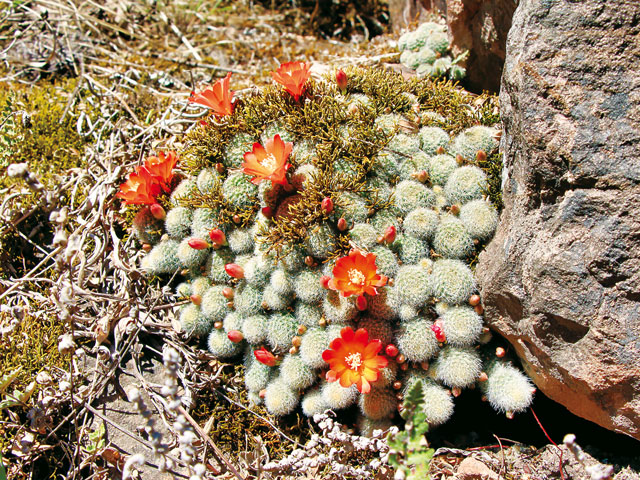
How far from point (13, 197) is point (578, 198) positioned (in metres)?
3.90

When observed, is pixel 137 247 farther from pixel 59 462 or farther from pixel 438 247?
pixel 438 247

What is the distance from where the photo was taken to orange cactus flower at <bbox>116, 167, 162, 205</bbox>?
3.52 meters

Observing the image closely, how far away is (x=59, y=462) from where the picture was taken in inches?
123

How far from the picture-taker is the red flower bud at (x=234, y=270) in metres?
3.29

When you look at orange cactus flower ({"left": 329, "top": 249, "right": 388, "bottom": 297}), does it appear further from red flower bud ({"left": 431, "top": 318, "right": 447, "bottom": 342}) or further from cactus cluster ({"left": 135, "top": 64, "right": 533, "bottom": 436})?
red flower bud ({"left": 431, "top": 318, "right": 447, "bottom": 342})

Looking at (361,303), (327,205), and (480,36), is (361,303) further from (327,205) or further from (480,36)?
(480,36)

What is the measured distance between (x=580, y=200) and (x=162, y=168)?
2.70m

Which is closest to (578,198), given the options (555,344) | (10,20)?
(555,344)

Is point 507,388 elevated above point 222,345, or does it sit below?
above

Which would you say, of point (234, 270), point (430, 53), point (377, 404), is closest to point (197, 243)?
point (234, 270)

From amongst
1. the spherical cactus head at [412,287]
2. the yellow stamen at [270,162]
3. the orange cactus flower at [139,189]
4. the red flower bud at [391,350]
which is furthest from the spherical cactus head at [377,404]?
the orange cactus flower at [139,189]

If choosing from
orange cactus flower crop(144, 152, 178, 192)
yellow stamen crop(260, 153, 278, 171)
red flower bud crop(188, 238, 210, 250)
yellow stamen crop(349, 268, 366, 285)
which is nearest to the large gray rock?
yellow stamen crop(349, 268, 366, 285)

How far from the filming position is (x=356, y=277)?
293 centimetres

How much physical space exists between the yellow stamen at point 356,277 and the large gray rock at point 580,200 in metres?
0.85
